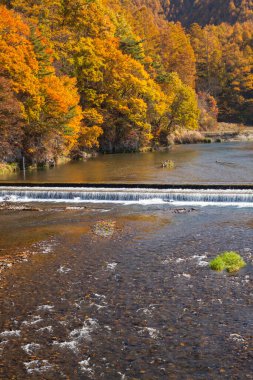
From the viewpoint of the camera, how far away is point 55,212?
Result: 23.4 meters

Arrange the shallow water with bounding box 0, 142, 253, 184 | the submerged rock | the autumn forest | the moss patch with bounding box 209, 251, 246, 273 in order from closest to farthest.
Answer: the moss patch with bounding box 209, 251, 246, 273, the submerged rock, the shallow water with bounding box 0, 142, 253, 184, the autumn forest

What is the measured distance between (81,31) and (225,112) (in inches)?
2330

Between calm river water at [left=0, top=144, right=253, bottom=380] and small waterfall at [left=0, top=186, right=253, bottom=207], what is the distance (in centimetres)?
311

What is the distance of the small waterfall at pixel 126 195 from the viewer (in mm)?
24859

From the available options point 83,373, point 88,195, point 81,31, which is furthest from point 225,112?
point 83,373

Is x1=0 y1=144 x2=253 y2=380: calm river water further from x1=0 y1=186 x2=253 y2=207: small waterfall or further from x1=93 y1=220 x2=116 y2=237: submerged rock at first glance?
x1=0 y1=186 x2=253 y2=207: small waterfall

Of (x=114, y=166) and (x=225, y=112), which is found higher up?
(x=225, y=112)

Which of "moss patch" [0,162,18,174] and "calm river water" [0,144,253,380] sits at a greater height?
"moss patch" [0,162,18,174]

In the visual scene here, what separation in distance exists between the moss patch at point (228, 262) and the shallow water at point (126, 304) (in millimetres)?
340

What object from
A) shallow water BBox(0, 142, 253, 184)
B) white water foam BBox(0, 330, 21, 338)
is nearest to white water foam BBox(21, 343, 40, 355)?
white water foam BBox(0, 330, 21, 338)

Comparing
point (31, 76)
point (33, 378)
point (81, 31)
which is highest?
point (81, 31)

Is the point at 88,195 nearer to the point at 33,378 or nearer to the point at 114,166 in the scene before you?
the point at 114,166

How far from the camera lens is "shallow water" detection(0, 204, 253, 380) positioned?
9.13 m

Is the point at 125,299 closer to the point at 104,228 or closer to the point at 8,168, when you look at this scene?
the point at 104,228
